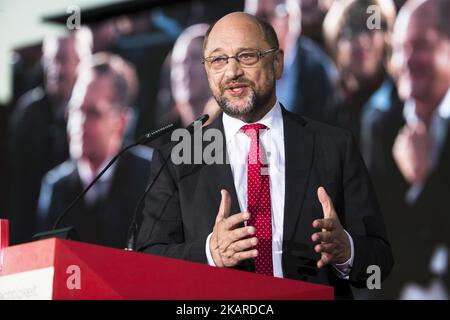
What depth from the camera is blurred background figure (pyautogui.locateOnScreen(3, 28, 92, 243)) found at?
601 centimetres

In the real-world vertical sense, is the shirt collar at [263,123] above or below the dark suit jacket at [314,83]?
below

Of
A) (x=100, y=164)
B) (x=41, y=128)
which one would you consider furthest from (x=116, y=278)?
(x=41, y=128)

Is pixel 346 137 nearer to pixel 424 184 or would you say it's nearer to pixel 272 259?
pixel 272 259

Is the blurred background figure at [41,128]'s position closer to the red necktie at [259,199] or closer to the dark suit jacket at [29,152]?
the dark suit jacket at [29,152]

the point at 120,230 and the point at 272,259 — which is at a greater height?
the point at 120,230

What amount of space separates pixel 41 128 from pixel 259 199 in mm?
3466

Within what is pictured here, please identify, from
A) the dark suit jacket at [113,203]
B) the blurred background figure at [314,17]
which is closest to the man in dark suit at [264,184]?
the blurred background figure at [314,17]

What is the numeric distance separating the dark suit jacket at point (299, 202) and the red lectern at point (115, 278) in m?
0.58

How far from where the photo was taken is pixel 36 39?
245 inches

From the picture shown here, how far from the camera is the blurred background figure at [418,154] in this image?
4.37 m

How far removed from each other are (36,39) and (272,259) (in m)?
3.85

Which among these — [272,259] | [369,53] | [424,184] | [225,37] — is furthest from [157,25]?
[272,259]
